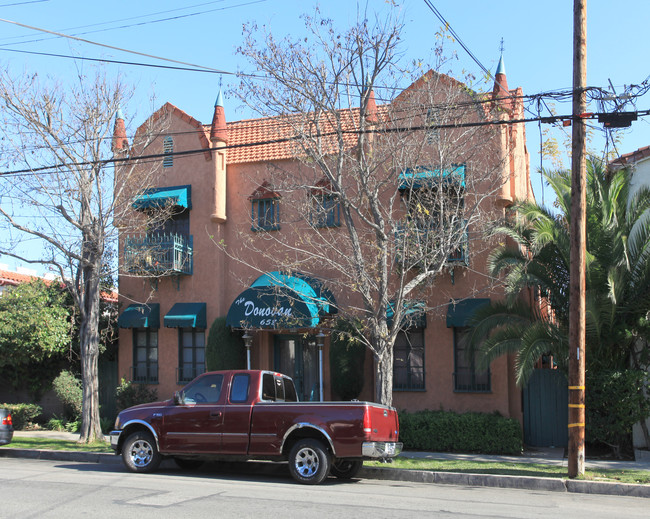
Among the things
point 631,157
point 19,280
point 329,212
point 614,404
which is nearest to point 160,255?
point 329,212

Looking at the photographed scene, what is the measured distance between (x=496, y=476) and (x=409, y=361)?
233 inches

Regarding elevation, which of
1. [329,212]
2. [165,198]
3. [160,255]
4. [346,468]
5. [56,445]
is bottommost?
[56,445]

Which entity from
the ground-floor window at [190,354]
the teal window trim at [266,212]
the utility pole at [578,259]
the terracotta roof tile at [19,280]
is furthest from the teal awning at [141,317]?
the utility pole at [578,259]

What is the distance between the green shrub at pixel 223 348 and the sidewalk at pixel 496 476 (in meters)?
4.38

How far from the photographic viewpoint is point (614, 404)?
1341 cm

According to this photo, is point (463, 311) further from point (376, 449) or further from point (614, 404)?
point (376, 449)

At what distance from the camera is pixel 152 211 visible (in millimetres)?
19625

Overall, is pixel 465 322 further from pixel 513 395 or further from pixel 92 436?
pixel 92 436

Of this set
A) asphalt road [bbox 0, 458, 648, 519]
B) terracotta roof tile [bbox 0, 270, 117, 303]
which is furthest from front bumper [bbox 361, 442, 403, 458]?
terracotta roof tile [bbox 0, 270, 117, 303]

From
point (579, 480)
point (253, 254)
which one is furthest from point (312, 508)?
point (253, 254)

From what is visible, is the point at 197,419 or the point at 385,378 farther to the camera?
the point at 385,378

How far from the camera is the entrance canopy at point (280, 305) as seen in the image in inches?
635

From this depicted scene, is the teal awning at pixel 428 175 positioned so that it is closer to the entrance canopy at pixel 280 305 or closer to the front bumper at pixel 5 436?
the entrance canopy at pixel 280 305

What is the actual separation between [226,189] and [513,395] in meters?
9.65
